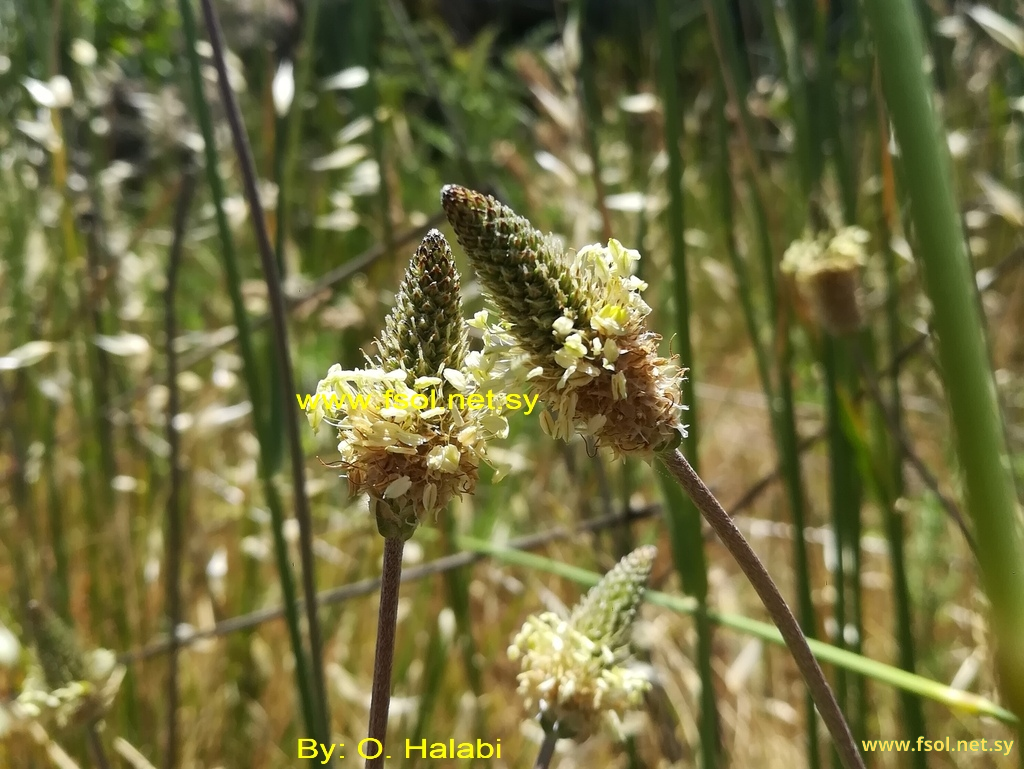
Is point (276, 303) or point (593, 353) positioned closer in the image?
point (593, 353)

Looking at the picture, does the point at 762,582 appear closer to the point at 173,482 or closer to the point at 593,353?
the point at 593,353

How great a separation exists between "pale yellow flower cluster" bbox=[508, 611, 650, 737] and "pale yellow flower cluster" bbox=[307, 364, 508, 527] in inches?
6.4

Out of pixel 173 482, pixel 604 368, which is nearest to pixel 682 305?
pixel 604 368

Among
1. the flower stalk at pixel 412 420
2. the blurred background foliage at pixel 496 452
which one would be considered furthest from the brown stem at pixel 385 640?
the blurred background foliage at pixel 496 452

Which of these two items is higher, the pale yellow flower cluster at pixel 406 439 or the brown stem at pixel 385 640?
the pale yellow flower cluster at pixel 406 439

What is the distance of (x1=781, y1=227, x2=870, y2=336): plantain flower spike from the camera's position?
0.65m

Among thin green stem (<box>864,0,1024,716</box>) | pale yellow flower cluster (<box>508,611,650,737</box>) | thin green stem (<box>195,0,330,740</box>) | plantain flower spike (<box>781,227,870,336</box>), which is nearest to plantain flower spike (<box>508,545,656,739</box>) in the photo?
pale yellow flower cluster (<box>508,611,650,737</box>)

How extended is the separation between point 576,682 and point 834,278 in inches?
18.4

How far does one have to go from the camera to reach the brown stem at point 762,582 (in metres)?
0.24

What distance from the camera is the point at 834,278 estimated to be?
0.67 meters

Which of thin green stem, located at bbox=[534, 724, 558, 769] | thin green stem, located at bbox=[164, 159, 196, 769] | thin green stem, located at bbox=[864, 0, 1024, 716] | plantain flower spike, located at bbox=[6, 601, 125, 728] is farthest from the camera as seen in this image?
thin green stem, located at bbox=[164, 159, 196, 769]

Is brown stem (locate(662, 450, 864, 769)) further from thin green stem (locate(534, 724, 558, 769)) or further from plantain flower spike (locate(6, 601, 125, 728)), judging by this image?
plantain flower spike (locate(6, 601, 125, 728))

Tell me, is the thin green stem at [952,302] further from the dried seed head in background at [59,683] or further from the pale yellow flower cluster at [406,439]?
the dried seed head in background at [59,683]

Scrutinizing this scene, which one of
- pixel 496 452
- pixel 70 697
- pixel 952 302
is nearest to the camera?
pixel 952 302
